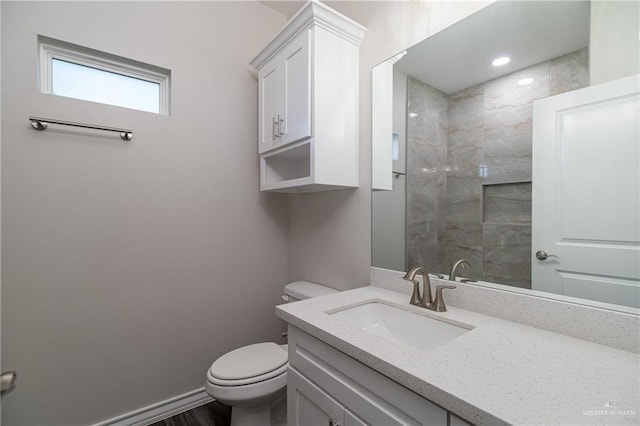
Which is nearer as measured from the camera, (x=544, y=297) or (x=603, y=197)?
(x=603, y=197)

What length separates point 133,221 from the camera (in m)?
1.64

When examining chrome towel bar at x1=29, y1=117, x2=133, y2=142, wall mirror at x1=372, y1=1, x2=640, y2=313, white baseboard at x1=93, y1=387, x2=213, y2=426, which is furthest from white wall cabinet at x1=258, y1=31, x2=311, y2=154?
white baseboard at x1=93, y1=387, x2=213, y2=426

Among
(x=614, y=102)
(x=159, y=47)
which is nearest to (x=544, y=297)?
(x=614, y=102)

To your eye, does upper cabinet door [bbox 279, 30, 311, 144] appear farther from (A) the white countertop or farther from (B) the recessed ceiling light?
(A) the white countertop

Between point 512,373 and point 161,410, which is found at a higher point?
point 512,373

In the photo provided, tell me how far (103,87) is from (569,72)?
2.23 m

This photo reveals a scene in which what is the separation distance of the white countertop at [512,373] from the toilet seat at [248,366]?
604 mm

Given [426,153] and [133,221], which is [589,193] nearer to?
[426,153]

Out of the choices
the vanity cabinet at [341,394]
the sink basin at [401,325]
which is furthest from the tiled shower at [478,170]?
the vanity cabinet at [341,394]

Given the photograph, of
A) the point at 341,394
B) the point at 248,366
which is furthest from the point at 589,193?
the point at 248,366

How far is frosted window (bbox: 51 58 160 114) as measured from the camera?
1540mm

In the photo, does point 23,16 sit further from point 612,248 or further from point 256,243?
point 612,248

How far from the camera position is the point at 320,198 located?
1938 millimetres

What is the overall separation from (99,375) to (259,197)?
1.40m
